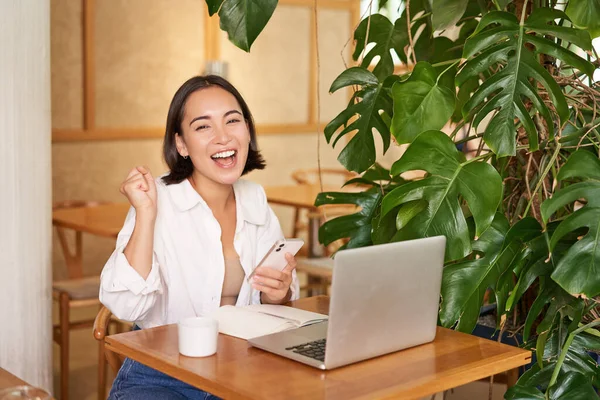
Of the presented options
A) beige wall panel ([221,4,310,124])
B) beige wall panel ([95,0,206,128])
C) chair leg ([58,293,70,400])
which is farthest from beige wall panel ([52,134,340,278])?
chair leg ([58,293,70,400])

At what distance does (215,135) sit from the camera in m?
2.64

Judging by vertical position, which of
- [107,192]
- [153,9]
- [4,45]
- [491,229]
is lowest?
[107,192]

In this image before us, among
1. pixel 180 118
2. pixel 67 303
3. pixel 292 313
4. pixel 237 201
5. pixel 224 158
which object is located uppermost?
pixel 180 118

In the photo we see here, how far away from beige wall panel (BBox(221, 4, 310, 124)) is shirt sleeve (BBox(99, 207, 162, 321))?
525 cm

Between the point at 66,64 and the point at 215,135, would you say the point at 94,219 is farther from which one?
the point at 215,135

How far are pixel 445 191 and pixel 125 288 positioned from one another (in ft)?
2.88

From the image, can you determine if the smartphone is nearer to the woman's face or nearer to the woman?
the woman

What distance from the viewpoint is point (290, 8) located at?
25.6ft

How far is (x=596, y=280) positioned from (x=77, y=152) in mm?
5176

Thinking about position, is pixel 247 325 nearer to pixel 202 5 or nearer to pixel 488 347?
pixel 488 347

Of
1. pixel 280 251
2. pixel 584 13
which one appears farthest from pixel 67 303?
pixel 584 13

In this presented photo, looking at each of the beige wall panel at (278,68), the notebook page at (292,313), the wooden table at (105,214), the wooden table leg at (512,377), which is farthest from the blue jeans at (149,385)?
the beige wall panel at (278,68)

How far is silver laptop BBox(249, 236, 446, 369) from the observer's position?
5.96 ft

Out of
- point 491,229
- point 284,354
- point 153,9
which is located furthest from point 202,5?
point 284,354
